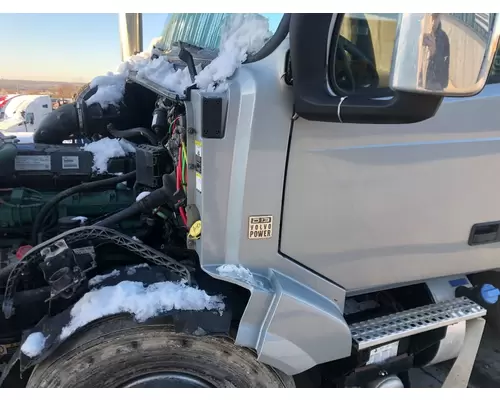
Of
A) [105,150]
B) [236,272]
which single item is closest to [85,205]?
[105,150]

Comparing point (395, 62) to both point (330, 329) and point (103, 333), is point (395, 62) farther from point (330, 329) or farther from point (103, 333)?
point (103, 333)

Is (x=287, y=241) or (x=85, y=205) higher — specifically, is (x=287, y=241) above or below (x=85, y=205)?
above

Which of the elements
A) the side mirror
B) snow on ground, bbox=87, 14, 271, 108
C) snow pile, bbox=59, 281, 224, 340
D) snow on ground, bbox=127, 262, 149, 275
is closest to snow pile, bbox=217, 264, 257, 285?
snow pile, bbox=59, 281, 224, 340

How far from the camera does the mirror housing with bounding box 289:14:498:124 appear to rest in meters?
1.59

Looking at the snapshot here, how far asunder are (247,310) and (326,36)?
3.58ft

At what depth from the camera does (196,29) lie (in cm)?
286

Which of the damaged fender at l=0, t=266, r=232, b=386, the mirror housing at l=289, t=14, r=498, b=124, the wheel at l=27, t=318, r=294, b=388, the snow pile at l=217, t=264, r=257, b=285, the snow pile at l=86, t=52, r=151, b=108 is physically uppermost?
the mirror housing at l=289, t=14, r=498, b=124

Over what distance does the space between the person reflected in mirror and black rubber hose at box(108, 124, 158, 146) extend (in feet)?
6.70

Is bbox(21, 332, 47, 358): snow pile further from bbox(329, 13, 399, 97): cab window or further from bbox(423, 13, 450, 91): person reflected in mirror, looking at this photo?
bbox(423, 13, 450, 91): person reflected in mirror

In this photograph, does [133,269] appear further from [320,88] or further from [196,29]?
[196,29]

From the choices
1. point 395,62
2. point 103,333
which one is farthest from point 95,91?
point 395,62

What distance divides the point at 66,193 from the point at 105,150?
50 cm
